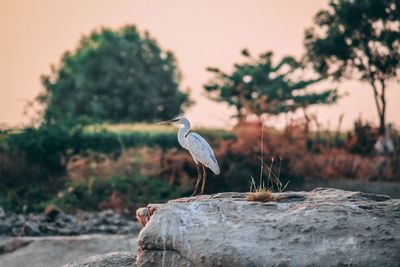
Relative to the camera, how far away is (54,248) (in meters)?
13.3

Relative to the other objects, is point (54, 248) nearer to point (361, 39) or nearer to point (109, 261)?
point (109, 261)

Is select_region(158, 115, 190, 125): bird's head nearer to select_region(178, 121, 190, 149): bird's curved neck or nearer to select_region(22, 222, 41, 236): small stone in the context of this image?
select_region(178, 121, 190, 149): bird's curved neck

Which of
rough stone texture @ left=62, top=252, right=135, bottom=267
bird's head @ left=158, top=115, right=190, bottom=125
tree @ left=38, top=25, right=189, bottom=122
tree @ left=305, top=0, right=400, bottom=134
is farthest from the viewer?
tree @ left=38, top=25, right=189, bottom=122

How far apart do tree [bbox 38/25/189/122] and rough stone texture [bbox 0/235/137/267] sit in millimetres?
34585

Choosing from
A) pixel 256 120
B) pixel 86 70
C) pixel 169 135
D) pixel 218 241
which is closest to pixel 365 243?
pixel 218 241

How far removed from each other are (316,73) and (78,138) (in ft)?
48.3

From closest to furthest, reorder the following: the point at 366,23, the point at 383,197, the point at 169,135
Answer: the point at 383,197, the point at 169,135, the point at 366,23

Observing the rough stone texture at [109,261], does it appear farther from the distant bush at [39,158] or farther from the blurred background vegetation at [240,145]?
the distant bush at [39,158]

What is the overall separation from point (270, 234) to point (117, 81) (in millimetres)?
43908

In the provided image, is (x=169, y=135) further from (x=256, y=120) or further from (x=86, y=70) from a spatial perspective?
(x=86, y=70)

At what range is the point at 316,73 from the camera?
3428 cm

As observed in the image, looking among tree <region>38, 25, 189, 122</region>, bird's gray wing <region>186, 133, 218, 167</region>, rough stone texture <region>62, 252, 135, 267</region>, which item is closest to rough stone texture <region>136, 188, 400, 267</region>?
rough stone texture <region>62, 252, 135, 267</region>

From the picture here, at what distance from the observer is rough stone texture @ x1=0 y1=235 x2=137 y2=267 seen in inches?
513

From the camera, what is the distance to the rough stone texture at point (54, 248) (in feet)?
42.8
